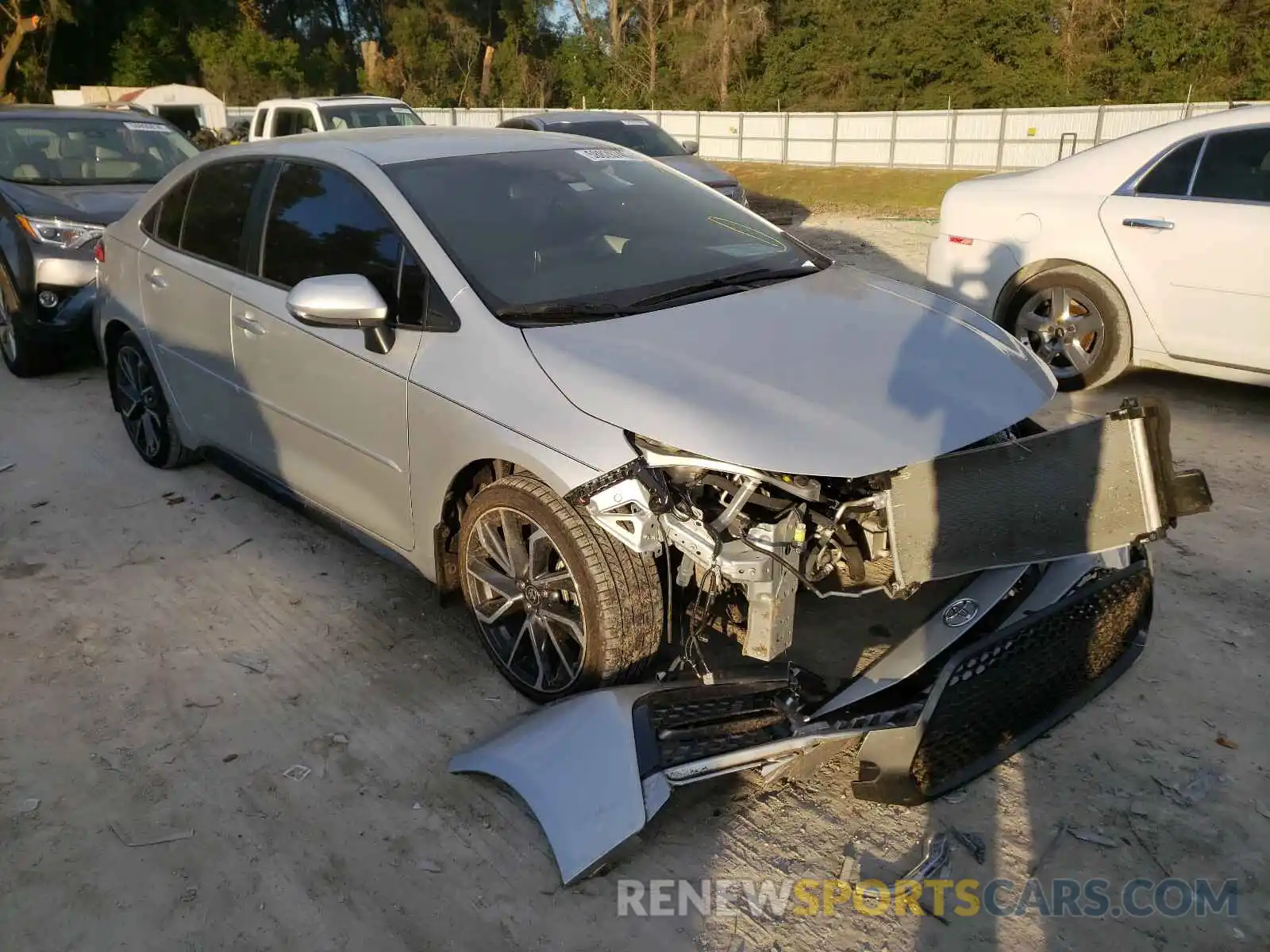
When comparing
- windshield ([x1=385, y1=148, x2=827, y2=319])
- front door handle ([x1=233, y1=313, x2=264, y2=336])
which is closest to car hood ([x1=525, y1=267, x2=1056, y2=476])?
windshield ([x1=385, y1=148, x2=827, y2=319])

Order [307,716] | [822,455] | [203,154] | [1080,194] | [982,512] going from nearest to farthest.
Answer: [822,455] → [982,512] → [307,716] → [203,154] → [1080,194]

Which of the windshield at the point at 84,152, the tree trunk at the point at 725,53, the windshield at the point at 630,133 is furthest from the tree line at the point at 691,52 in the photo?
the windshield at the point at 84,152

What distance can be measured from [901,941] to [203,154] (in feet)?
14.6

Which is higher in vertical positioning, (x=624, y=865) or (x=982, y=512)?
(x=982, y=512)

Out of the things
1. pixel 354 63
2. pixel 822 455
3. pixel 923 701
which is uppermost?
pixel 354 63

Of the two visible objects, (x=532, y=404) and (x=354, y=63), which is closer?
(x=532, y=404)

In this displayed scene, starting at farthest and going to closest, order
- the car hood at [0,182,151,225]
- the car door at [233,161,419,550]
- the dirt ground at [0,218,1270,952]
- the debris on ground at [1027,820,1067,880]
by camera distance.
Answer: the car hood at [0,182,151,225]
the car door at [233,161,419,550]
the debris on ground at [1027,820,1067,880]
the dirt ground at [0,218,1270,952]

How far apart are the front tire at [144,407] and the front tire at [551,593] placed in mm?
2547

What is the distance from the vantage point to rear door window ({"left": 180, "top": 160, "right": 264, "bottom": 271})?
4.23 meters

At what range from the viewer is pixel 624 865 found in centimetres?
266

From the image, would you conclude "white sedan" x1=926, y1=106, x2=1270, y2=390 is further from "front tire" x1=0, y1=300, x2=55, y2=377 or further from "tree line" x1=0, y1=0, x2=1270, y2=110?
"tree line" x1=0, y1=0, x2=1270, y2=110

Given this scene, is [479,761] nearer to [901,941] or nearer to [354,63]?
[901,941]

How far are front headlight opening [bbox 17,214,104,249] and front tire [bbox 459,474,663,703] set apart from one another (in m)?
5.15

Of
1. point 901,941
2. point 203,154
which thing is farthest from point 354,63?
point 901,941
